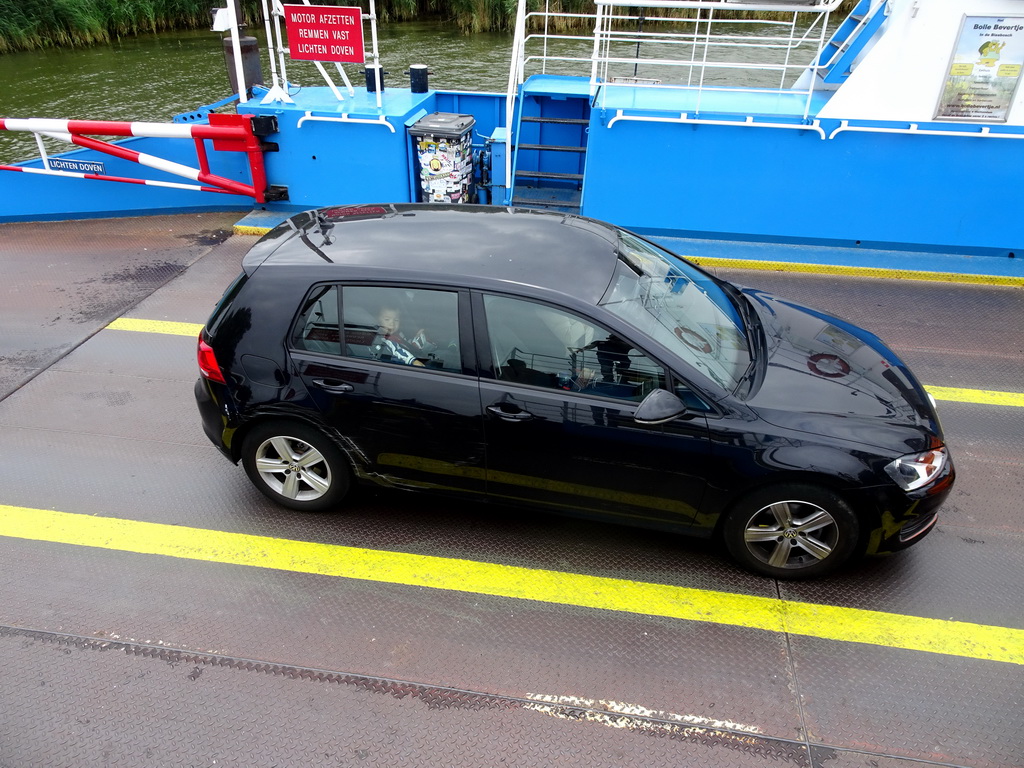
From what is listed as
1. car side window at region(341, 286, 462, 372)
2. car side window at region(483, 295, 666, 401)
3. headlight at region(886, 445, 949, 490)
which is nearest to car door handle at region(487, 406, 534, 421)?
Result: car side window at region(483, 295, 666, 401)

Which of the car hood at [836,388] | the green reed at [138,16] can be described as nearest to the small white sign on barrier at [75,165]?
the car hood at [836,388]

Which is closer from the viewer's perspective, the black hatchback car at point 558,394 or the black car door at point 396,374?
the black hatchback car at point 558,394

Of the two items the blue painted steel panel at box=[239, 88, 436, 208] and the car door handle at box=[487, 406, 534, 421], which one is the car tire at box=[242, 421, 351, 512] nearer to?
the car door handle at box=[487, 406, 534, 421]

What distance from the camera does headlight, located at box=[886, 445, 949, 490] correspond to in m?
3.27

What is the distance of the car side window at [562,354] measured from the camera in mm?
3379

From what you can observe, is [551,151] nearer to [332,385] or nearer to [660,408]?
[332,385]

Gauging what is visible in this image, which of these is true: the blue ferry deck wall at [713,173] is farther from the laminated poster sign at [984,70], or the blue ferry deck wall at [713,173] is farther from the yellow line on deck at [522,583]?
the yellow line on deck at [522,583]

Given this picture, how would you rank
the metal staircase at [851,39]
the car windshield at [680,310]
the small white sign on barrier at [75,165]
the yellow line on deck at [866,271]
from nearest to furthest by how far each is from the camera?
the car windshield at [680,310]
the yellow line on deck at [866,271]
the metal staircase at [851,39]
the small white sign on barrier at [75,165]

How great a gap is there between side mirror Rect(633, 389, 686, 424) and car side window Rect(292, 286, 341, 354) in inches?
62.5

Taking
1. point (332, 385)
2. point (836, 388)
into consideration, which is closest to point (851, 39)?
point (836, 388)

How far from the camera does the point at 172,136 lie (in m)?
7.59

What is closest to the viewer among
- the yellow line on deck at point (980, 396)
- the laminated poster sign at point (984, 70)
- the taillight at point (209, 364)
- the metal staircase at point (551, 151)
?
the taillight at point (209, 364)

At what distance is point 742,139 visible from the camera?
7.14 m

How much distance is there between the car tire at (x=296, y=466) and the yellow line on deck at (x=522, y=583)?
263 mm
